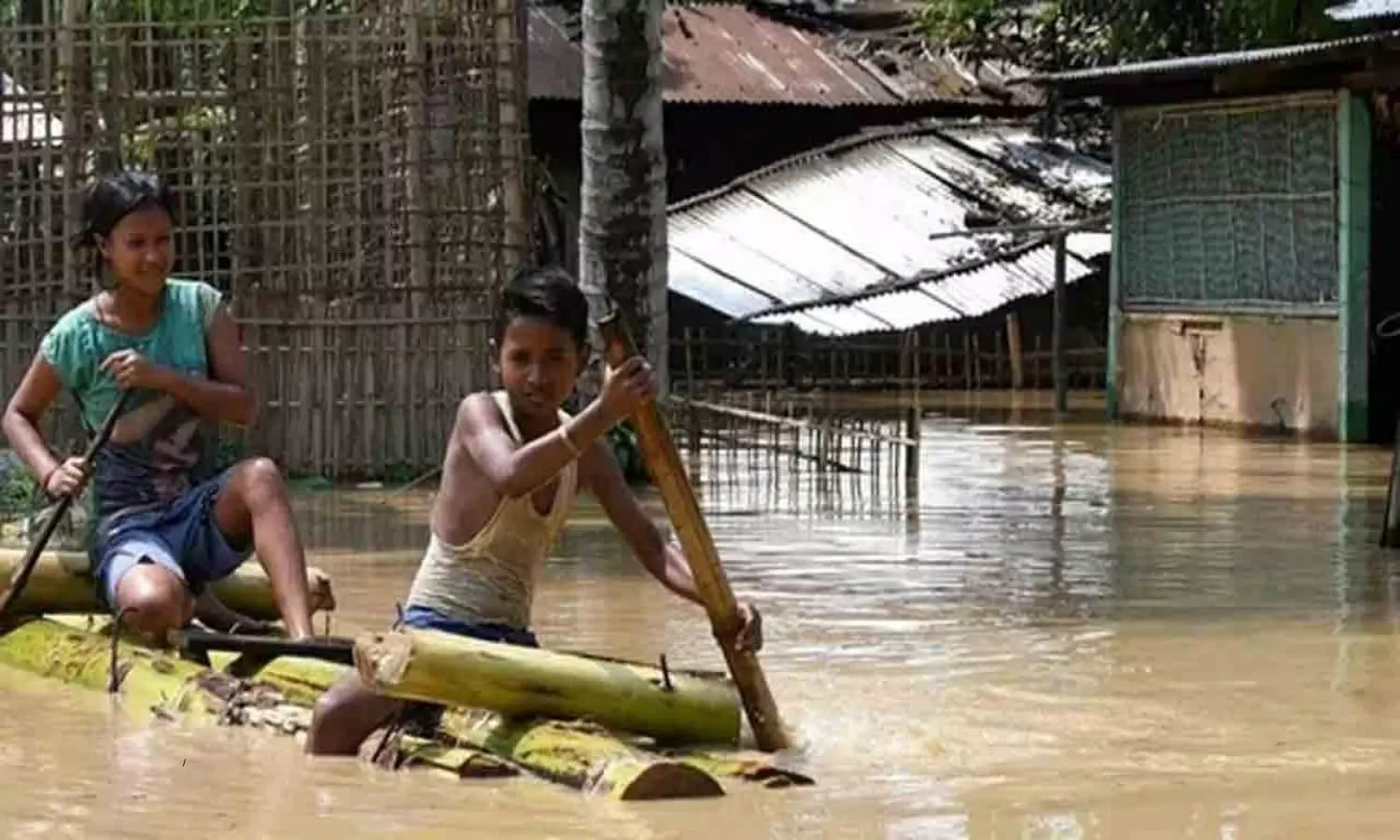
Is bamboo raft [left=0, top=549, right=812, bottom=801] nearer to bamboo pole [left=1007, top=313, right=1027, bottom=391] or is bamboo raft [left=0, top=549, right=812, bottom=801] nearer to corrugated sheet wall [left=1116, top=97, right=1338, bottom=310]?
corrugated sheet wall [left=1116, top=97, right=1338, bottom=310]

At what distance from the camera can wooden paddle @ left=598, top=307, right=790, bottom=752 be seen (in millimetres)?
6570

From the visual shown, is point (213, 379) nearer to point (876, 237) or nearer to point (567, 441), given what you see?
point (567, 441)

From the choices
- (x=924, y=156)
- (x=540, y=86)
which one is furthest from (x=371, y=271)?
(x=924, y=156)

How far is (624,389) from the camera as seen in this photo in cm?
623

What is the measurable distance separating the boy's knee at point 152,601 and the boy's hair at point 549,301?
1423 millimetres

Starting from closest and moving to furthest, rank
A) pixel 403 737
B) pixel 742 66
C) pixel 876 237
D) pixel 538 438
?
pixel 403 737 < pixel 538 438 < pixel 876 237 < pixel 742 66

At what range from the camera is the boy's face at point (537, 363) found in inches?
263

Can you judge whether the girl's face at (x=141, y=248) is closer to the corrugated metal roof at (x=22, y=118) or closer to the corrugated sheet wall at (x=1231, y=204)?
the corrugated metal roof at (x=22, y=118)

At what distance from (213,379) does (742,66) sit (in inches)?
795

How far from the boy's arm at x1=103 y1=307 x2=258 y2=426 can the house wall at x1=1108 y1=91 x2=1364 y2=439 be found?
1160 centimetres

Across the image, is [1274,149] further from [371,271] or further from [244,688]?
[244,688]

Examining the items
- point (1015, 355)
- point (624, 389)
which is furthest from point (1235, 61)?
→ point (624, 389)

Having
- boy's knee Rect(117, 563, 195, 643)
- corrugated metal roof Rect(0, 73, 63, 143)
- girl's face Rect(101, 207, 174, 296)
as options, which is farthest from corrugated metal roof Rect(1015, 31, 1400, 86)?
boy's knee Rect(117, 563, 195, 643)

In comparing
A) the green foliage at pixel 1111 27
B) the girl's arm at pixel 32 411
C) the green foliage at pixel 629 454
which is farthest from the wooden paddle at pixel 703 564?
→ the green foliage at pixel 1111 27
